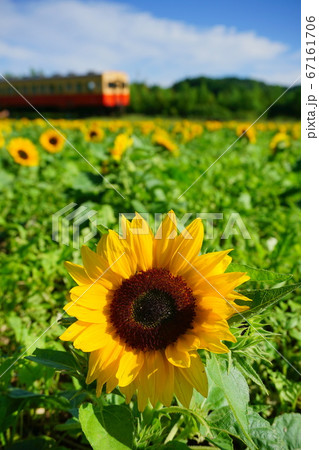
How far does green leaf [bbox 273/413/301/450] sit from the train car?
15.8 metres

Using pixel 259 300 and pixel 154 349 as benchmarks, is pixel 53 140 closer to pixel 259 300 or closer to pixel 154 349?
pixel 154 349

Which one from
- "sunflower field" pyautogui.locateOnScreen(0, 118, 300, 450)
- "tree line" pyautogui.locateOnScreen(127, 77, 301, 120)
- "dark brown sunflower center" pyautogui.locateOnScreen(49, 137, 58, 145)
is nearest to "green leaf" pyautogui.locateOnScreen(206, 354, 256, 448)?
"sunflower field" pyautogui.locateOnScreen(0, 118, 300, 450)

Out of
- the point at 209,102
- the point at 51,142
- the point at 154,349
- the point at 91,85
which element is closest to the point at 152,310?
the point at 154,349

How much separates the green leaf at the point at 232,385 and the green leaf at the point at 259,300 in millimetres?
122

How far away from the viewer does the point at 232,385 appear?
108 centimetres

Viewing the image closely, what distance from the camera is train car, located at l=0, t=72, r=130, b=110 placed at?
16.7 meters

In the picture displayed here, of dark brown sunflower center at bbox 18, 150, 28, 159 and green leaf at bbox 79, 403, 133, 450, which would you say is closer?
green leaf at bbox 79, 403, 133, 450

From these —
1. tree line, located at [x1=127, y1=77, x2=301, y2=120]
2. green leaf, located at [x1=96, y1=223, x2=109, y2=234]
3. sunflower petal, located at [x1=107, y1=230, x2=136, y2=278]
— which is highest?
tree line, located at [x1=127, y1=77, x2=301, y2=120]

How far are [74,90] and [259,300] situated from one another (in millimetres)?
18142

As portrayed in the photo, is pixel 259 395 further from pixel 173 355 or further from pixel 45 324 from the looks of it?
pixel 45 324

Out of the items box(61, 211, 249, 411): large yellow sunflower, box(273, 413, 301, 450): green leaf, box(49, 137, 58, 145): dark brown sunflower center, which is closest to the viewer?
box(61, 211, 249, 411): large yellow sunflower

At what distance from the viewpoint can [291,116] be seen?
21656 millimetres

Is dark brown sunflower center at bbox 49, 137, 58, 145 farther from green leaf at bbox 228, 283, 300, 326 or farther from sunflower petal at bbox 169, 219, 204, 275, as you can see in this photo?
green leaf at bbox 228, 283, 300, 326
